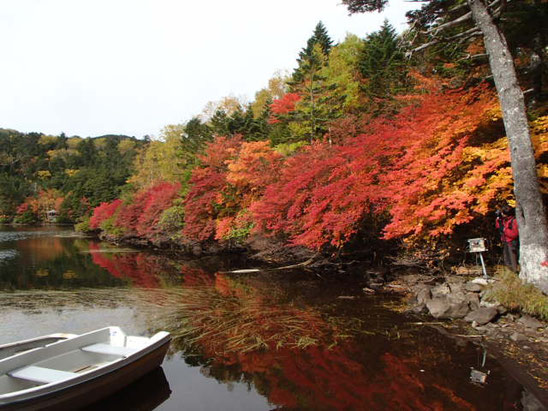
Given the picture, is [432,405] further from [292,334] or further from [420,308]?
[420,308]

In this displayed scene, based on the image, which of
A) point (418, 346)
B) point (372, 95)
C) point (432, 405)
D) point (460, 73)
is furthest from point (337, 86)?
point (432, 405)

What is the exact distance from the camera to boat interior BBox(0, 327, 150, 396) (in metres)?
5.24

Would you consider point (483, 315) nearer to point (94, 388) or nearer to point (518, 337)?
point (518, 337)

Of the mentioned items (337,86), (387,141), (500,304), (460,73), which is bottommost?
(500,304)

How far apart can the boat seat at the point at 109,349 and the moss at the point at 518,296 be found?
7.45 metres

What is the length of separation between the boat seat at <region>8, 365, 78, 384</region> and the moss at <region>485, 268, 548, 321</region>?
8.17 meters

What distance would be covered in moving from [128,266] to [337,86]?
58.9 feet

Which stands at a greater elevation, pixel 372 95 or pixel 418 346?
pixel 372 95

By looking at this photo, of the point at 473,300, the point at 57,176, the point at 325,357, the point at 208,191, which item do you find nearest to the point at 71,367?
the point at 325,357

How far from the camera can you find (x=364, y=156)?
12.2 metres

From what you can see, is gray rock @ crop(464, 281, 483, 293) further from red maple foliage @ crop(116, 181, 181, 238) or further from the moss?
red maple foliage @ crop(116, 181, 181, 238)

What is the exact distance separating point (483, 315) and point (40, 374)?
325 inches

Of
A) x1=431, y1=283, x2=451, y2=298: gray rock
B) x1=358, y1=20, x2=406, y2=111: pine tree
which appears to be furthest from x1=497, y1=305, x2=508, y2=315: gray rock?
x1=358, y1=20, x2=406, y2=111: pine tree

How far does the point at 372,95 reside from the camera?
22062mm
